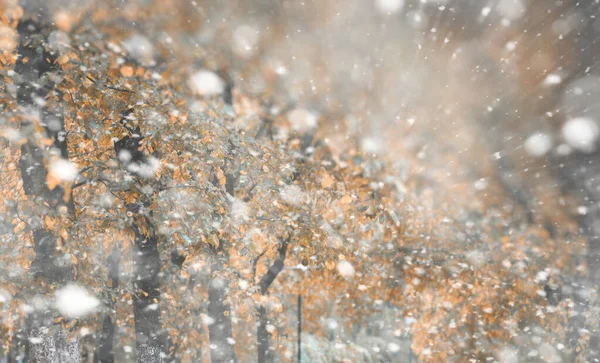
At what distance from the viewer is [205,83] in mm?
3762

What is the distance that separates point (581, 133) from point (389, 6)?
357 cm

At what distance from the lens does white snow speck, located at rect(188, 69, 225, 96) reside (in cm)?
367

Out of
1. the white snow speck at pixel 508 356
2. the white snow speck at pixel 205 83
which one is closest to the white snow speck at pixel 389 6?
the white snow speck at pixel 205 83

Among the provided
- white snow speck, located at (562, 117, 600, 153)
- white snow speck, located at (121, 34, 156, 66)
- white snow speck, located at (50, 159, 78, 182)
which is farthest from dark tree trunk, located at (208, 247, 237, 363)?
white snow speck, located at (562, 117, 600, 153)

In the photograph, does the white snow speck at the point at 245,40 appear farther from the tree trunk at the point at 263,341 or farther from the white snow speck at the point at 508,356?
the white snow speck at the point at 508,356

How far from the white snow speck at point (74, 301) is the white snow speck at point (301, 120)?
2553mm

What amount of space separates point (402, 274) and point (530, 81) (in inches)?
152

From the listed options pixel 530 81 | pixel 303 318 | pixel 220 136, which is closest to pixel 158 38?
pixel 220 136

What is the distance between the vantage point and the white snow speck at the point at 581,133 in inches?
248

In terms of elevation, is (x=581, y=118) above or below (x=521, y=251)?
above

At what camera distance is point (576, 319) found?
7.60 m

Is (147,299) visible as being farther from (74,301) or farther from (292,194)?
(292,194)

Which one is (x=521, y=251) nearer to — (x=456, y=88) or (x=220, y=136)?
(x=456, y=88)

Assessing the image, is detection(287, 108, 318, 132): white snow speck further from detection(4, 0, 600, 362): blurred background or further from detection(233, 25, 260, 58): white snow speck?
detection(233, 25, 260, 58): white snow speck
